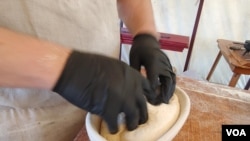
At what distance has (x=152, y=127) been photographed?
Result: 40cm

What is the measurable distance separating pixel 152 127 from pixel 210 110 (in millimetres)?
309

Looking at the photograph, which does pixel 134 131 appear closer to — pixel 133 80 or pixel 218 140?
pixel 133 80

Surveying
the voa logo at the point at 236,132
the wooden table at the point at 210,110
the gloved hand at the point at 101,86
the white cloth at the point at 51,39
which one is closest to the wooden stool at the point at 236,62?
the wooden table at the point at 210,110

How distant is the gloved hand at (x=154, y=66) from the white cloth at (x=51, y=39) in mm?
81

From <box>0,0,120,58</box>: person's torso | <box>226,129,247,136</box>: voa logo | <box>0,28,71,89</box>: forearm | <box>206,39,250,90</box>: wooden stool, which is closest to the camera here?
<box>0,28,71,89</box>: forearm

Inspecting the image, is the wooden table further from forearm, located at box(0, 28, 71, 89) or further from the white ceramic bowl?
forearm, located at box(0, 28, 71, 89)

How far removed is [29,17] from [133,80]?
0.75 ft

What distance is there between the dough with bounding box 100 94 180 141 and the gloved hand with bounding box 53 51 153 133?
62 millimetres

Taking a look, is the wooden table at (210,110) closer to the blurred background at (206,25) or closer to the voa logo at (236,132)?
the voa logo at (236,132)

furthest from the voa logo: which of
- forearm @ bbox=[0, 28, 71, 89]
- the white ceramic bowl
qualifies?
forearm @ bbox=[0, 28, 71, 89]

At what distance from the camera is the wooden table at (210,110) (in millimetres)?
561

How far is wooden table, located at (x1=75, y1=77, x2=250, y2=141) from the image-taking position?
561mm

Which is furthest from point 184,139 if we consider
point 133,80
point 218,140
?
point 133,80

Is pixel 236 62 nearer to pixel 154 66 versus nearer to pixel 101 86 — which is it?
pixel 154 66
